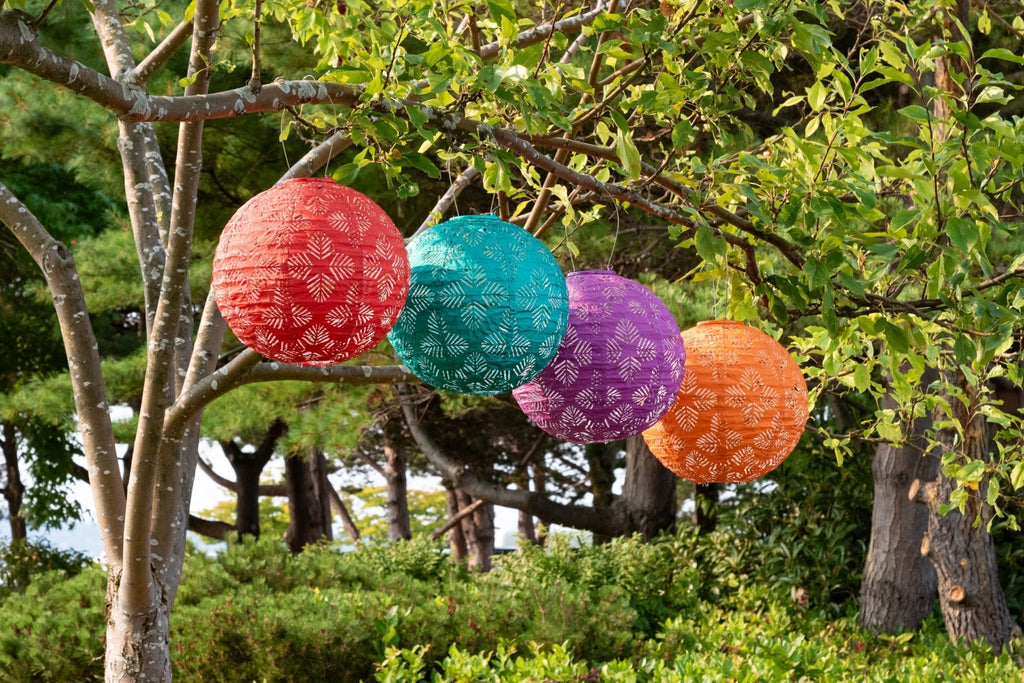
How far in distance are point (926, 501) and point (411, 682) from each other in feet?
14.3

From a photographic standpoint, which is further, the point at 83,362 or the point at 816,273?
the point at 83,362

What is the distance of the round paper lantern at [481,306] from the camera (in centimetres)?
230

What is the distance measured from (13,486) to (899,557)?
45.8 ft

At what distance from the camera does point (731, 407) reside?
9.48 ft

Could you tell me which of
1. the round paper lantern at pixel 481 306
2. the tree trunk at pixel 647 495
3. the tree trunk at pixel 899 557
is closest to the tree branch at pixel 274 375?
the round paper lantern at pixel 481 306

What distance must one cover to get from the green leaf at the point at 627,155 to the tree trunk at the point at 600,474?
416 inches

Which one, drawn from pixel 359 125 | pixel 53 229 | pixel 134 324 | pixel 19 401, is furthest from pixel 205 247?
pixel 134 324

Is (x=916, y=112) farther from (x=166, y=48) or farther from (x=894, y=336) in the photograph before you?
(x=166, y=48)

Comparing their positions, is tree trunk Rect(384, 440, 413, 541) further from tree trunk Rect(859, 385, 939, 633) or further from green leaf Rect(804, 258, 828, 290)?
green leaf Rect(804, 258, 828, 290)

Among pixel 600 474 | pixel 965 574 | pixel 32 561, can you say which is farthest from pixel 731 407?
pixel 32 561

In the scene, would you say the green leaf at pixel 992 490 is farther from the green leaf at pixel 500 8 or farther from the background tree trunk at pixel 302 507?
the background tree trunk at pixel 302 507

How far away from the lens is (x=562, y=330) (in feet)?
8.01

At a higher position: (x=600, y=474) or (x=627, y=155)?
(x=627, y=155)

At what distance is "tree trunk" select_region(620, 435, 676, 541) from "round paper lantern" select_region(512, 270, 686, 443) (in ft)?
27.9
